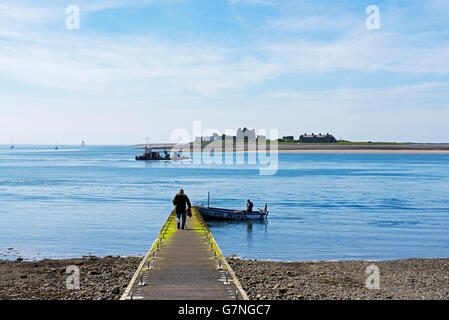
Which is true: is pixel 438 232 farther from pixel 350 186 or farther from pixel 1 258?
pixel 350 186

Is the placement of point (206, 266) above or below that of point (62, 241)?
above

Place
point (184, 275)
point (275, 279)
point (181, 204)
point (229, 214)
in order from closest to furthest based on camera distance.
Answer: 1. point (184, 275)
2. point (275, 279)
3. point (181, 204)
4. point (229, 214)

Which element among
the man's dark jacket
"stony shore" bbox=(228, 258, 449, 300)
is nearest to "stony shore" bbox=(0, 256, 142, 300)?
the man's dark jacket

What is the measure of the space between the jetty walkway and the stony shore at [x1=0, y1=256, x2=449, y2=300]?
65.1 inches

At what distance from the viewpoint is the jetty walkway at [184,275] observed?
11.8 meters

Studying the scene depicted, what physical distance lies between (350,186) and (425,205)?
2115 cm

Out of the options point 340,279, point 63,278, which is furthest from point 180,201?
point 340,279

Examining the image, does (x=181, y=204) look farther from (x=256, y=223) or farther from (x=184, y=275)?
(x=256, y=223)

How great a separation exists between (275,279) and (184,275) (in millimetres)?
5384

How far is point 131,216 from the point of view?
3797cm

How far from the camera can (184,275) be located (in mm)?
13719

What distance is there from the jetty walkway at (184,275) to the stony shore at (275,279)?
1.65 m

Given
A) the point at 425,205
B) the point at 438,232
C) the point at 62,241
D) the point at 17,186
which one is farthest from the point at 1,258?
the point at 17,186

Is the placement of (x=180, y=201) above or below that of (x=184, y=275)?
above
